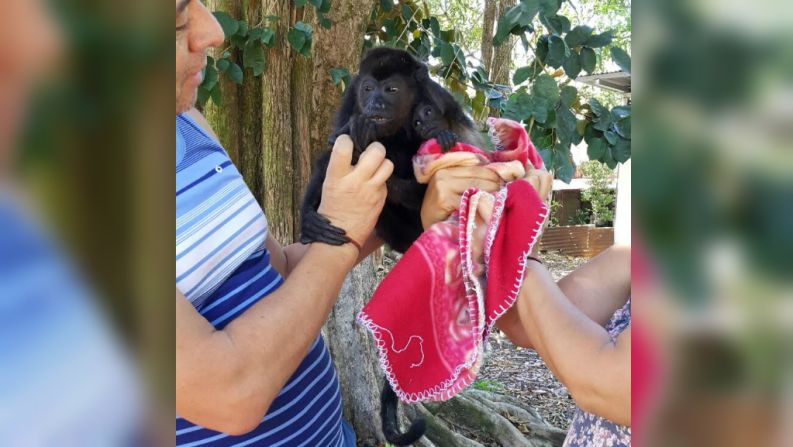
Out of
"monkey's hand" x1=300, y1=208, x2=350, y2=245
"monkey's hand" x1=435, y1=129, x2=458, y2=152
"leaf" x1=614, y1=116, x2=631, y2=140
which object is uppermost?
"leaf" x1=614, y1=116, x2=631, y2=140

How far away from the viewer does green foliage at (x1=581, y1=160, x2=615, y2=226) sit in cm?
976

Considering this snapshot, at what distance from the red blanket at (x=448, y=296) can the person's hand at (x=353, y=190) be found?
13 centimetres

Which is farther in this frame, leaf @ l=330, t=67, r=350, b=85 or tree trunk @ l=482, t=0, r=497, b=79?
tree trunk @ l=482, t=0, r=497, b=79

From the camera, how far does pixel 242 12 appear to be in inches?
102

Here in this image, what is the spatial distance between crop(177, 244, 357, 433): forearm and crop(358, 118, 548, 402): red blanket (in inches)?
5.8

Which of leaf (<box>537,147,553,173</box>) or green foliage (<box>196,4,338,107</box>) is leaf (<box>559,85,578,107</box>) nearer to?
leaf (<box>537,147,553,173</box>)

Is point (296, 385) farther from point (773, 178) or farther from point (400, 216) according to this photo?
point (773, 178)

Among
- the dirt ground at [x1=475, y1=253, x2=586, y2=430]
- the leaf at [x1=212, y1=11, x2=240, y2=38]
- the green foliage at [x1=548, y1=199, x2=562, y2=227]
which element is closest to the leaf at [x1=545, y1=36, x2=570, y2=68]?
the leaf at [x1=212, y1=11, x2=240, y2=38]

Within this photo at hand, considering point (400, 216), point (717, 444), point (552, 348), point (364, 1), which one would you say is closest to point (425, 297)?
point (552, 348)

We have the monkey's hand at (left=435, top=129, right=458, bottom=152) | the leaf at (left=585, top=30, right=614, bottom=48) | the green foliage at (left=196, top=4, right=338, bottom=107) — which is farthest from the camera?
the green foliage at (left=196, top=4, right=338, bottom=107)

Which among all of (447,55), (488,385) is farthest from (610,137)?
(488,385)

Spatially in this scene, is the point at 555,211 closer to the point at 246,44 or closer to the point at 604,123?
the point at 246,44

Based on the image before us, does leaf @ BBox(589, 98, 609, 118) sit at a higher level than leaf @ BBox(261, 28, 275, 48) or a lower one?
lower

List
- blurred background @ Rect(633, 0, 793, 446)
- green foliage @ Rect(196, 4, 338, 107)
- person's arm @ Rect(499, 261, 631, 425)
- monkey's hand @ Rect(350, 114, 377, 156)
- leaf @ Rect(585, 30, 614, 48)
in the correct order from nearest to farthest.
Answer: blurred background @ Rect(633, 0, 793, 446), person's arm @ Rect(499, 261, 631, 425), leaf @ Rect(585, 30, 614, 48), monkey's hand @ Rect(350, 114, 377, 156), green foliage @ Rect(196, 4, 338, 107)
